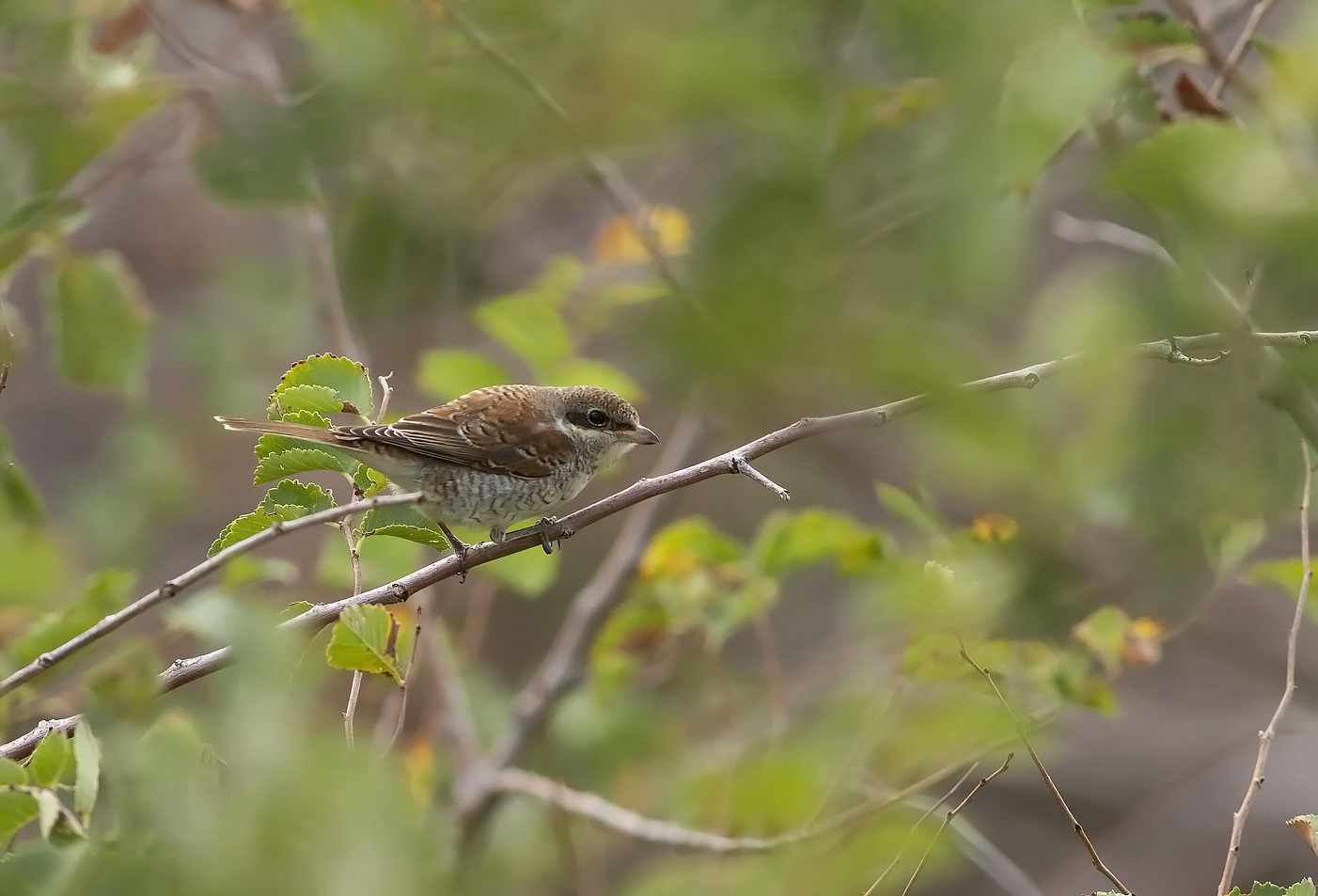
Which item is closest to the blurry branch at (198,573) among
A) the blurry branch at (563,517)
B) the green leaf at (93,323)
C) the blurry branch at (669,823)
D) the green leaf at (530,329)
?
the blurry branch at (563,517)

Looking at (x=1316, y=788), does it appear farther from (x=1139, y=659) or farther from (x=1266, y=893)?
(x=1266, y=893)

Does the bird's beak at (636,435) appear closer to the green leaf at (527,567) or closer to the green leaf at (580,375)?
the green leaf at (580,375)

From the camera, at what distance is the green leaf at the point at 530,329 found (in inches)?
142

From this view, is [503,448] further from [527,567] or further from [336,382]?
[336,382]

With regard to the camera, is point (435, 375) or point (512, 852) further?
point (512, 852)

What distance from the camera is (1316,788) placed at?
6137 mm

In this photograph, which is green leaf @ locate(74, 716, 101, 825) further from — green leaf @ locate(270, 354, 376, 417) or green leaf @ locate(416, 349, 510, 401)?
green leaf @ locate(416, 349, 510, 401)

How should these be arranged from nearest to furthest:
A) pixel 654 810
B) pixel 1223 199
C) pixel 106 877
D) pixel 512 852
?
pixel 1223 199, pixel 106 877, pixel 512 852, pixel 654 810

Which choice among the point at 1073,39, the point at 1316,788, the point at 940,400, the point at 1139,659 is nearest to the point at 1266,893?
the point at 1139,659

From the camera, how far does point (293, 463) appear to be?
230 centimetres

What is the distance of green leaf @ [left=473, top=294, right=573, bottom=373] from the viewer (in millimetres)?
3607

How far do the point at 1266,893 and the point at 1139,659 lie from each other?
1281mm

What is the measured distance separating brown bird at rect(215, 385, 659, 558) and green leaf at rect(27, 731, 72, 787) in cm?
179

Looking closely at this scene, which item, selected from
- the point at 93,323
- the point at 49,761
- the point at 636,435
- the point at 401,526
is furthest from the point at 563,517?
the point at 49,761
